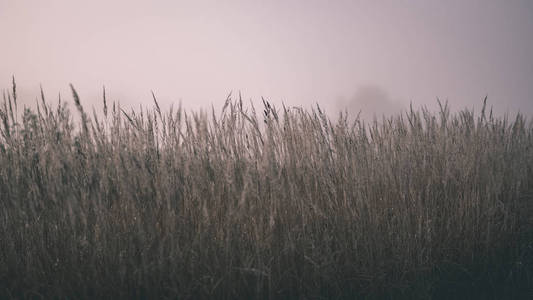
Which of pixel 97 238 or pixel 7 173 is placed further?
pixel 7 173

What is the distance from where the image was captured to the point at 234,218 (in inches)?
67.9

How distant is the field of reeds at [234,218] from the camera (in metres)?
1.66

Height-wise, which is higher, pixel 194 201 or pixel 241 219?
pixel 194 201

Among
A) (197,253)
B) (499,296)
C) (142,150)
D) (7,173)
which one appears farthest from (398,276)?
(7,173)

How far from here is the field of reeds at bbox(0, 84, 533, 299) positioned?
1662 mm

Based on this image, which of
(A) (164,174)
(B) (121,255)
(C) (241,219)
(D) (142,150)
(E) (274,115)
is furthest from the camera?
(E) (274,115)

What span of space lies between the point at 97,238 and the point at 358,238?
1.26 m

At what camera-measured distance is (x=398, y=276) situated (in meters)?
1.99

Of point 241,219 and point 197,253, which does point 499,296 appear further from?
point 197,253

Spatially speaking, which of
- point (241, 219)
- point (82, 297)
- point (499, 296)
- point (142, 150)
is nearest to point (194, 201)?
point (241, 219)

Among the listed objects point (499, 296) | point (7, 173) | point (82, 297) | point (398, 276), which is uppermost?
point (7, 173)

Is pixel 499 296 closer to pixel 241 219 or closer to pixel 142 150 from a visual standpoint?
pixel 241 219

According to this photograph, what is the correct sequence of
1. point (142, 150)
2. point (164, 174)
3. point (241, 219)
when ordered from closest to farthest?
1. point (164, 174)
2. point (241, 219)
3. point (142, 150)

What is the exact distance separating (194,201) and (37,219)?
0.74 m
